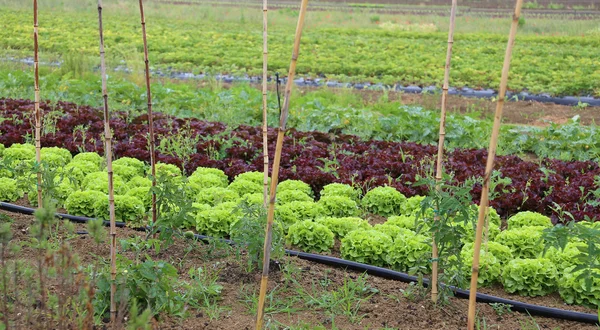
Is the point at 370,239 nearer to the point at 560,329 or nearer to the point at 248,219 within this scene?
the point at 248,219

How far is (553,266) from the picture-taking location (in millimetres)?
4746

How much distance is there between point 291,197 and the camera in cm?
616

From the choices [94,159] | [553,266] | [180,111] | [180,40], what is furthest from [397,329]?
[180,40]

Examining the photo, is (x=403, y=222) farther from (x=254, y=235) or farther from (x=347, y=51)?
(x=347, y=51)

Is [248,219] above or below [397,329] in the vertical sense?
above

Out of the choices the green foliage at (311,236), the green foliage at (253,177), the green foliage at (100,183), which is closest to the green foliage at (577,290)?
the green foliage at (311,236)

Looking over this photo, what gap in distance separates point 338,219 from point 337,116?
4168 mm

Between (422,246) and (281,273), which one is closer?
(281,273)

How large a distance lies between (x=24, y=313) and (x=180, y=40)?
1849cm

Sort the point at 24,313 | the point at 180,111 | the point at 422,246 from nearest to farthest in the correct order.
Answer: the point at 24,313
the point at 422,246
the point at 180,111

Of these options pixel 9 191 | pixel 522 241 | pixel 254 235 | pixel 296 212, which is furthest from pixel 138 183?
pixel 522 241

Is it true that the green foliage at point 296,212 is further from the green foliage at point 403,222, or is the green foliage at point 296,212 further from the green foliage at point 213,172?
the green foliage at point 213,172

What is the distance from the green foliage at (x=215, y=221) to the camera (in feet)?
18.1

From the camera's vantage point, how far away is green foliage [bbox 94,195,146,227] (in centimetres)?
578
